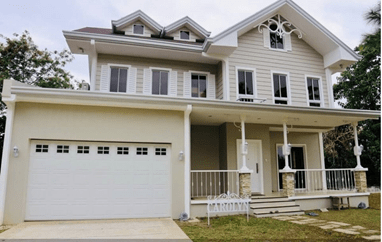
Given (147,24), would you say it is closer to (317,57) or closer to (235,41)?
(235,41)

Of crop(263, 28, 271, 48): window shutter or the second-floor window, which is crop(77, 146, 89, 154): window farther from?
crop(263, 28, 271, 48): window shutter

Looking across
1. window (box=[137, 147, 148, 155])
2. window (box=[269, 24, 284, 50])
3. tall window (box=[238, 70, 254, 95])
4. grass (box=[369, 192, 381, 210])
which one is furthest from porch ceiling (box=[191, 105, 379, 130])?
window (box=[269, 24, 284, 50])

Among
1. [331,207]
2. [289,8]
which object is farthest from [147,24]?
[331,207]

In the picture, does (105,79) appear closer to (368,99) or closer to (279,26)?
(279,26)

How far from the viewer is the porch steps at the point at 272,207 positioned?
8383 millimetres

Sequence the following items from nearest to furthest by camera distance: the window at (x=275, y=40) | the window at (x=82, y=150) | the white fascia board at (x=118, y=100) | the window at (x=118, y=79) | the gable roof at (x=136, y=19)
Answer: the white fascia board at (x=118, y=100), the window at (x=82, y=150), the window at (x=118, y=79), the gable roof at (x=136, y=19), the window at (x=275, y=40)

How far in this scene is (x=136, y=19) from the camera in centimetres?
1145

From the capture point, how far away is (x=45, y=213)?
293 inches

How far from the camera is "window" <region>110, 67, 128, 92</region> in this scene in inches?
421

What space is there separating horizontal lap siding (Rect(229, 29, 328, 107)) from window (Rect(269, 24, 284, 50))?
0.27 m

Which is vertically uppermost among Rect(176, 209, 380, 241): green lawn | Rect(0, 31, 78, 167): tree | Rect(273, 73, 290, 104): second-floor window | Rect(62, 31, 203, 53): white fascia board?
Rect(0, 31, 78, 167): tree

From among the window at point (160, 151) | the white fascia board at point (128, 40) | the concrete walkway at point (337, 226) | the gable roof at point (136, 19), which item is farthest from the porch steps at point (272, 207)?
the gable roof at point (136, 19)

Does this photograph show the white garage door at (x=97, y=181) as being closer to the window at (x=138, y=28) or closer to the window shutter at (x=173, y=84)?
the window shutter at (x=173, y=84)

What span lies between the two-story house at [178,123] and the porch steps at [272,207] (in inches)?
1.7
